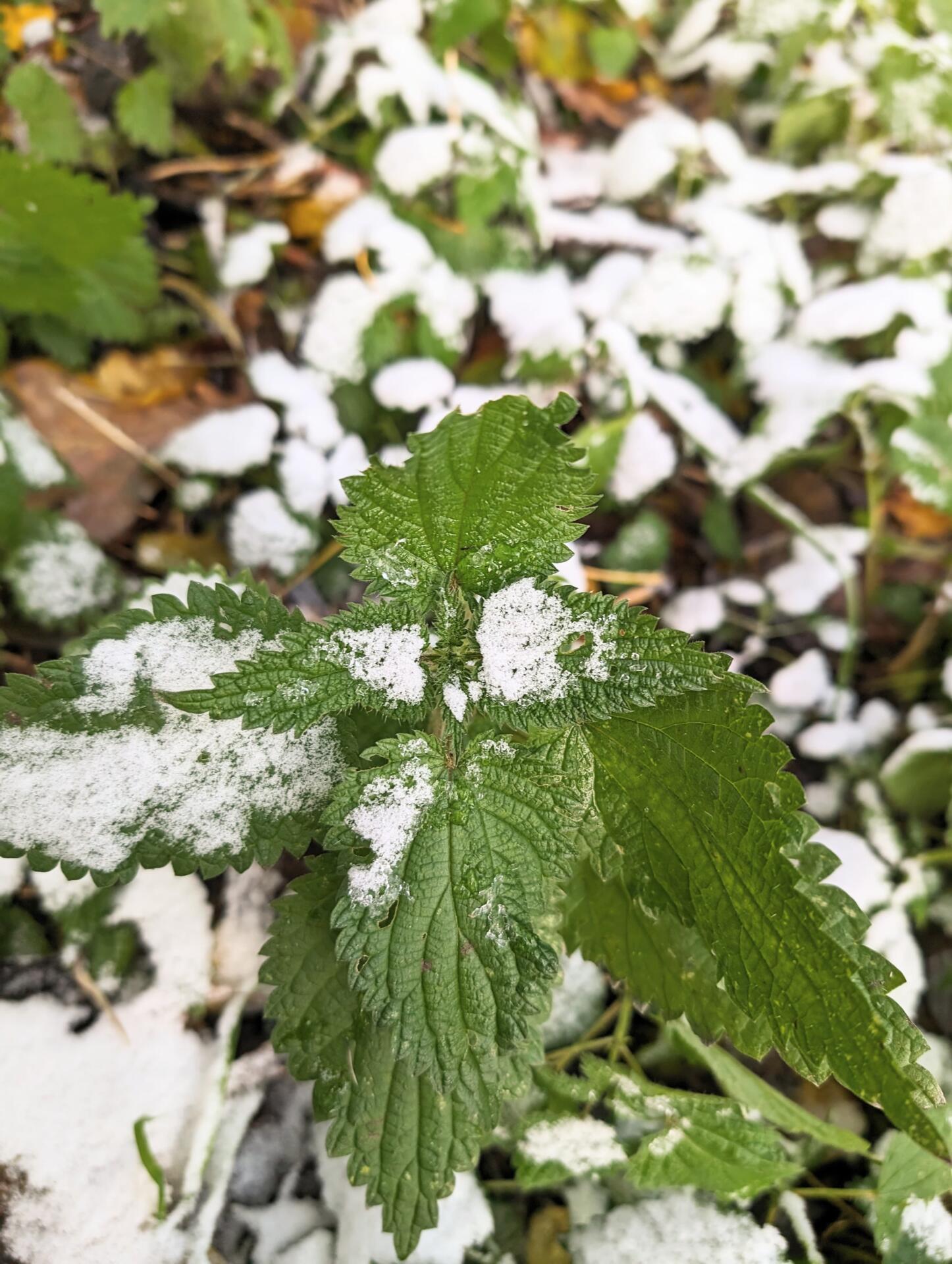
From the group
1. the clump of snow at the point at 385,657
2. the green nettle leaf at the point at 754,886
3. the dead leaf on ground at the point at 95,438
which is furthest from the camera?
the dead leaf on ground at the point at 95,438

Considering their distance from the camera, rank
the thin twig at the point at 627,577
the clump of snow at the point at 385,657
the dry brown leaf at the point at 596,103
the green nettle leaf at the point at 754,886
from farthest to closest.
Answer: the dry brown leaf at the point at 596,103 < the thin twig at the point at 627,577 < the clump of snow at the point at 385,657 < the green nettle leaf at the point at 754,886

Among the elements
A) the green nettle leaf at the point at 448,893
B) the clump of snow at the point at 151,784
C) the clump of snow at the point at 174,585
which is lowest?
the green nettle leaf at the point at 448,893

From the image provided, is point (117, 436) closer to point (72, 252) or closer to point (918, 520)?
point (72, 252)

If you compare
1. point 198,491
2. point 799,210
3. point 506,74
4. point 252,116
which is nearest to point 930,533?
point 799,210

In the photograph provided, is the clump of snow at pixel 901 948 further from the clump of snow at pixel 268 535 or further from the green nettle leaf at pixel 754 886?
the clump of snow at pixel 268 535

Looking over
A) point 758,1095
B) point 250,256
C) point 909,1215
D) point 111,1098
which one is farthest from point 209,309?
point 909,1215

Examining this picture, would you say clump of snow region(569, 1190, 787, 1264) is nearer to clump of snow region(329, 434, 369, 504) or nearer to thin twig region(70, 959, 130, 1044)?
thin twig region(70, 959, 130, 1044)

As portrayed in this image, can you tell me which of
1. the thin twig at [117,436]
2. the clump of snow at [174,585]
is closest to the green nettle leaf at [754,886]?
the clump of snow at [174,585]
